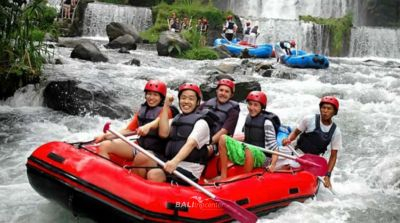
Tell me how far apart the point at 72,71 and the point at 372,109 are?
6311 mm

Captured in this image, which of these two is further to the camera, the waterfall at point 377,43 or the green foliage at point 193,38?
the waterfall at point 377,43

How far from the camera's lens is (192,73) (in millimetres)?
12523

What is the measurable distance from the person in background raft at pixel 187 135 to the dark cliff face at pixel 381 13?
26485 mm

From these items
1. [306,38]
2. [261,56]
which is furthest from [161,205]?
[306,38]

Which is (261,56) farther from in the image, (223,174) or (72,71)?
(223,174)

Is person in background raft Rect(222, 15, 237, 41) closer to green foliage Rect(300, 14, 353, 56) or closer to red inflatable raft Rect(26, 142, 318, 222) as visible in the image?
green foliage Rect(300, 14, 353, 56)

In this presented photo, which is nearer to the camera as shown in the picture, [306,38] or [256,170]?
[256,170]

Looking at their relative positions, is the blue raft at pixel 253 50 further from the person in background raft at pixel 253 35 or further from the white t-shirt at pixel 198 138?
the white t-shirt at pixel 198 138

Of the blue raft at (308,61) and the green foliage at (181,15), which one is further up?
the green foliage at (181,15)

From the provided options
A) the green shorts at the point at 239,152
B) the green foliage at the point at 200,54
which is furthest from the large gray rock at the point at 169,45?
the green shorts at the point at 239,152

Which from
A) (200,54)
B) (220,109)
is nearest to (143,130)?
(220,109)

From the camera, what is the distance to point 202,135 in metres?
3.99

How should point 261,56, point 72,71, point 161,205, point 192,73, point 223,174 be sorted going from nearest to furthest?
point 161,205
point 223,174
point 72,71
point 192,73
point 261,56

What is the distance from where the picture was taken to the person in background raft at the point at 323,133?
193 inches
